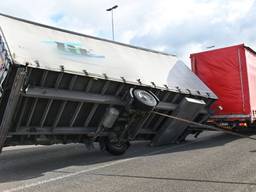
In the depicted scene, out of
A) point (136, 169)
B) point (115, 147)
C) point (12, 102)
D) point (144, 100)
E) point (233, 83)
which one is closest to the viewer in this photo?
point (12, 102)

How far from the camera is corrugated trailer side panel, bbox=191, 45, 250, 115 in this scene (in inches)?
459

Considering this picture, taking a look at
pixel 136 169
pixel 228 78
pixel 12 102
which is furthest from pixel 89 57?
pixel 228 78

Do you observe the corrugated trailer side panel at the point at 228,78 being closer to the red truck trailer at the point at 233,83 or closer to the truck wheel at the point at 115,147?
the red truck trailer at the point at 233,83

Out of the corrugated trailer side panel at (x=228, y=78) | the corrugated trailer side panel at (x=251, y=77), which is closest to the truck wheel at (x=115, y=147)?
the corrugated trailer side panel at (x=228, y=78)

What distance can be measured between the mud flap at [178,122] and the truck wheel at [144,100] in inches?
58.1

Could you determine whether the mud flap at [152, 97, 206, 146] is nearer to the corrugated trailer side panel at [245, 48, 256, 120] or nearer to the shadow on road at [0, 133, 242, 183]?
the shadow on road at [0, 133, 242, 183]

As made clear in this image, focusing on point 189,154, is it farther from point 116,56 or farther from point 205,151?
point 116,56

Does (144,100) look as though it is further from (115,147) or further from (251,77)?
(251,77)

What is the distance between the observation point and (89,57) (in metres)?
8.27

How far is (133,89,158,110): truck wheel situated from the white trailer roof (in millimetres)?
277

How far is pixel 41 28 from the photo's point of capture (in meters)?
8.12

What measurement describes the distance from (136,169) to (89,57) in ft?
9.05

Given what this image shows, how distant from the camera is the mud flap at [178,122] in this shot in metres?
10.2

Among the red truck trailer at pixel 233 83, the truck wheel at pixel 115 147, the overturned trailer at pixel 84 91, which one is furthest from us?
the red truck trailer at pixel 233 83
